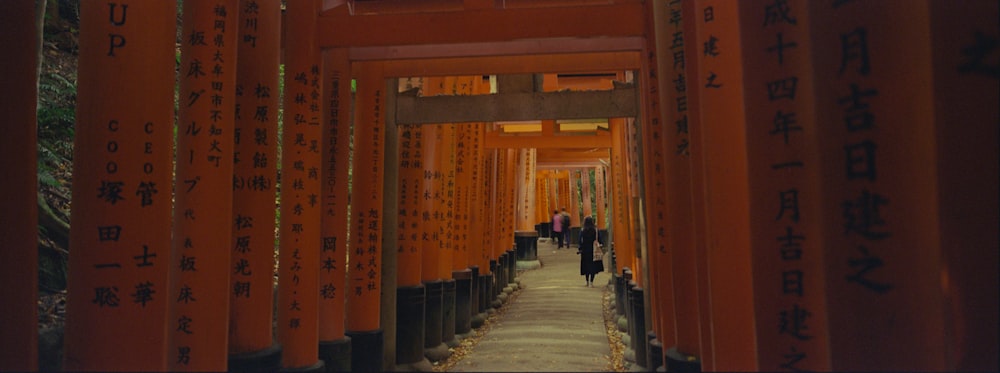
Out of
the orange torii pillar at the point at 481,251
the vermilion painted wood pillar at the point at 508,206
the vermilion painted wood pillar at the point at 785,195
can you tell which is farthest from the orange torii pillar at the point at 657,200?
the vermilion painted wood pillar at the point at 508,206

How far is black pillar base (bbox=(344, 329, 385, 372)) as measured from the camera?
577 centimetres

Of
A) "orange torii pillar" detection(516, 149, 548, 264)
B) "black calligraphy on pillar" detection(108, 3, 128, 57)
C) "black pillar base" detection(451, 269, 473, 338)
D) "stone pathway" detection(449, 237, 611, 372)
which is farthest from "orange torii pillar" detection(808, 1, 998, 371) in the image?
"orange torii pillar" detection(516, 149, 548, 264)

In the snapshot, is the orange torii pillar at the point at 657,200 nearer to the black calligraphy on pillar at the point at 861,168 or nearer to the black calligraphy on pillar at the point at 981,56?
the black calligraphy on pillar at the point at 861,168

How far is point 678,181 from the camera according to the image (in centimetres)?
352

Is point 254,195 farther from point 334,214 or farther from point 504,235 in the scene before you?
point 504,235

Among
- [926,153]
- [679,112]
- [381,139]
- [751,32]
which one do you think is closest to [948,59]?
[926,153]

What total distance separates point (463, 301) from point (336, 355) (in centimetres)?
423

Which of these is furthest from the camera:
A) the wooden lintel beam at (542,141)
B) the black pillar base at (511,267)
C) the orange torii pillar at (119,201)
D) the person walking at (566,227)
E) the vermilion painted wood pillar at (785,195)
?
the person walking at (566,227)

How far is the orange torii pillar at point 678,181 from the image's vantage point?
3492 mm

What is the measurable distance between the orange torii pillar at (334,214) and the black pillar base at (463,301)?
3977mm

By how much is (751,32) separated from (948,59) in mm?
655

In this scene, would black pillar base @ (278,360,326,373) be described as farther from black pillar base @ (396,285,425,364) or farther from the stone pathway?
the stone pathway

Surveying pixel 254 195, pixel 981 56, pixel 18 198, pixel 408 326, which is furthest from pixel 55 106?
pixel 981 56

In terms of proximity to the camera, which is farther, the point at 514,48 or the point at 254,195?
the point at 514,48
